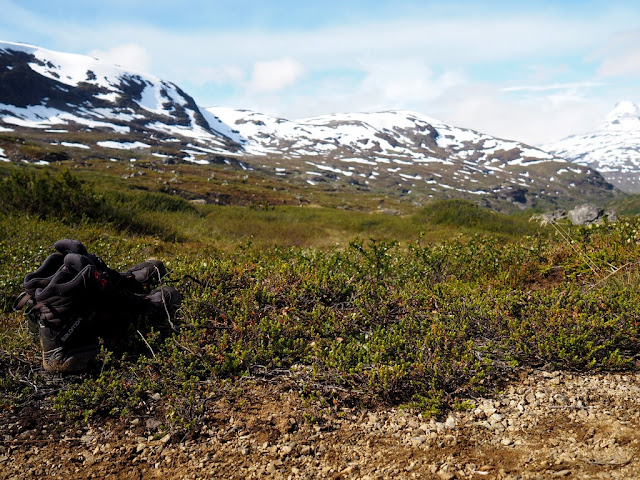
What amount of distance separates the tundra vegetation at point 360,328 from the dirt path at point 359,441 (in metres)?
0.14

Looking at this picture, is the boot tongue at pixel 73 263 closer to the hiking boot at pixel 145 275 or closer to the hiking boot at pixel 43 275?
the hiking boot at pixel 43 275

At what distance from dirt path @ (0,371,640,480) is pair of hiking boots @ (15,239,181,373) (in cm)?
58

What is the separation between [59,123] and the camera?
178875 mm

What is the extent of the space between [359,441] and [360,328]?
168cm

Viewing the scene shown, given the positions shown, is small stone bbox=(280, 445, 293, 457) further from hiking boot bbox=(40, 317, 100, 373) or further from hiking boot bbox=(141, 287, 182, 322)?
hiking boot bbox=(40, 317, 100, 373)

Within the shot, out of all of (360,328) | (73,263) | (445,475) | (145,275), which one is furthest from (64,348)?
(445,475)

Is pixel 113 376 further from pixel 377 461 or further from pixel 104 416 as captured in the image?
pixel 377 461

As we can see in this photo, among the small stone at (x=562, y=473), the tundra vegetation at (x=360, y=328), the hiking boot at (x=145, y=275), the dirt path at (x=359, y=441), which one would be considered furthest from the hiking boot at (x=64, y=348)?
the small stone at (x=562, y=473)

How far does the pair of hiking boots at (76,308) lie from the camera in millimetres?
3793

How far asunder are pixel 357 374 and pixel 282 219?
664 inches

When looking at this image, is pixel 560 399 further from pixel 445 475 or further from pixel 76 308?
pixel 76 308

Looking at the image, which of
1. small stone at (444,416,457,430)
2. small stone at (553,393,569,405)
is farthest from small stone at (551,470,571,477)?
small stone at (553,393,569,405)

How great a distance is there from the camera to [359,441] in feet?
9.93

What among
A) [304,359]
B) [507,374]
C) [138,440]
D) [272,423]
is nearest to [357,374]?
[304,359]
